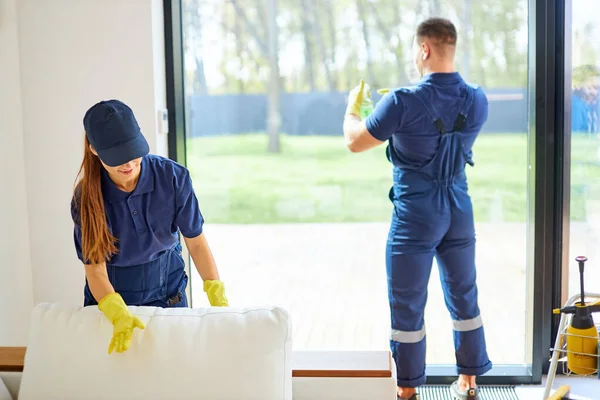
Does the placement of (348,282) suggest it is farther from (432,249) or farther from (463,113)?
(463,113)

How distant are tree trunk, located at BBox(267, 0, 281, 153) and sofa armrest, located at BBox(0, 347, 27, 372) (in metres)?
1.64

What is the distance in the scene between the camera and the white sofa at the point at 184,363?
6.13 feet

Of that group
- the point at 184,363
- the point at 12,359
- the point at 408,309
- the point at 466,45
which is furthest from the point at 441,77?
the point at 12,359

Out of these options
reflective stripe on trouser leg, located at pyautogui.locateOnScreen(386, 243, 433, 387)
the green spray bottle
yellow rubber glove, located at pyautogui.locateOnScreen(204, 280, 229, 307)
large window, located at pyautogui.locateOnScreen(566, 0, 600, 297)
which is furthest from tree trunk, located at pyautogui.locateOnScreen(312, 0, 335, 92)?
yellow rubber glove, located at pyautogui.locateOnScreen(204, 280, 229, 307)

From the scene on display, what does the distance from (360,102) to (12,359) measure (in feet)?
5.65

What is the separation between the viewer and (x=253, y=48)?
11.5 ft

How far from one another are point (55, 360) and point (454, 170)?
1.73m

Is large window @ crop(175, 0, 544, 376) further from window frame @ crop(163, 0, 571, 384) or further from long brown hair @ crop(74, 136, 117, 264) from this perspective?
long brown hair @ crop(74, 136, 117, 264)

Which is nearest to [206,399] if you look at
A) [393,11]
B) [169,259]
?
[169,259]

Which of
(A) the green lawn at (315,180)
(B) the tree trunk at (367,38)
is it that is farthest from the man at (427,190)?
(A) the green lawn at (315,180)

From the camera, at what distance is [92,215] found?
84.4 inches

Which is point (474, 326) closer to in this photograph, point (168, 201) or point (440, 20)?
point (440, 20)

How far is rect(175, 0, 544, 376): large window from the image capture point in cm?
340

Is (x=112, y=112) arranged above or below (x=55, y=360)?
above
